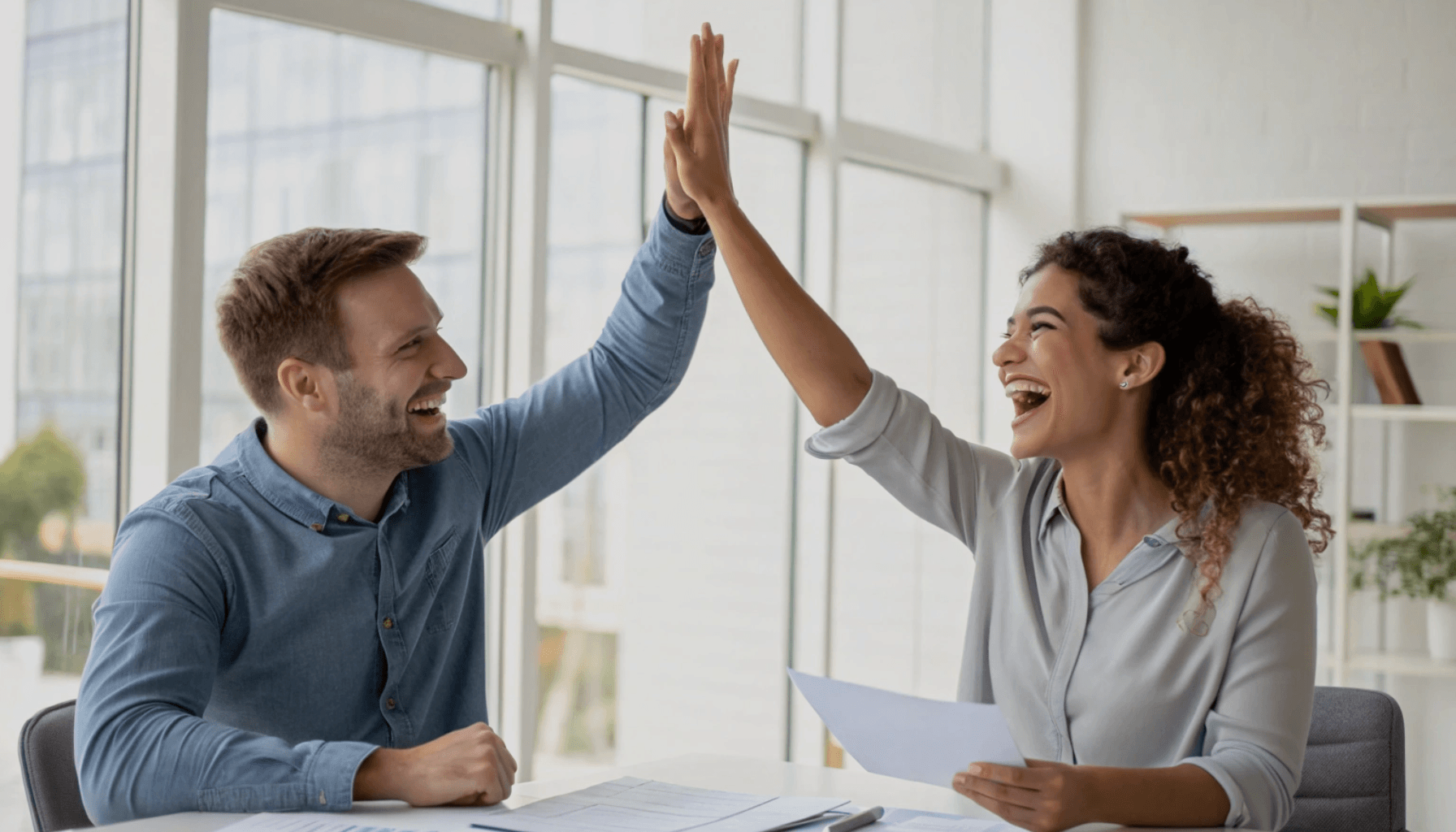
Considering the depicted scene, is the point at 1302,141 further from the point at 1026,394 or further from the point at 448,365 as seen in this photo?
the point at 448,365

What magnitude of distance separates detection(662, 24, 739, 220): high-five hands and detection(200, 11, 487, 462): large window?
35.8 inches

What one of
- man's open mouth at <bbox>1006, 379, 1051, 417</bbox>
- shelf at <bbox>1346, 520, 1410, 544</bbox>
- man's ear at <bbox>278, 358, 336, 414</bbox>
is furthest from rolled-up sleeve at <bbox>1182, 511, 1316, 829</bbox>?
shelf at <bbox>1346, 520, 1410, 544</bbox>

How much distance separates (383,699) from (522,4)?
170 centimetres

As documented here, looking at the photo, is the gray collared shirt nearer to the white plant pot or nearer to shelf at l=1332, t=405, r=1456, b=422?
shelf at l=1332, t=405, r=1456, b=422

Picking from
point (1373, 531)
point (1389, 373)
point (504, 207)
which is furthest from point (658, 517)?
point (1389, 373)

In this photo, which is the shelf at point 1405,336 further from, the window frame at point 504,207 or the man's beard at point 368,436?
the man's beard at point 368,436

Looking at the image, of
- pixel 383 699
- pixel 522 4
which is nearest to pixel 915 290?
pixel 522 4

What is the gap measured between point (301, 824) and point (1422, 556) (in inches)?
132

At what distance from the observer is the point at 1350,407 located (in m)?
3.77

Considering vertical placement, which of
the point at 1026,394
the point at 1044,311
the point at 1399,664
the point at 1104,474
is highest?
the point at 1044,311

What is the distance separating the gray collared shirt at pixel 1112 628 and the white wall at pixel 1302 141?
275 centimetres

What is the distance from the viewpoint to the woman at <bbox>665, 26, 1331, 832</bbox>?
1565 mm

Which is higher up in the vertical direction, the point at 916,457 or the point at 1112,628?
the point at 916,457

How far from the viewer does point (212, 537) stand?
1448 mm
